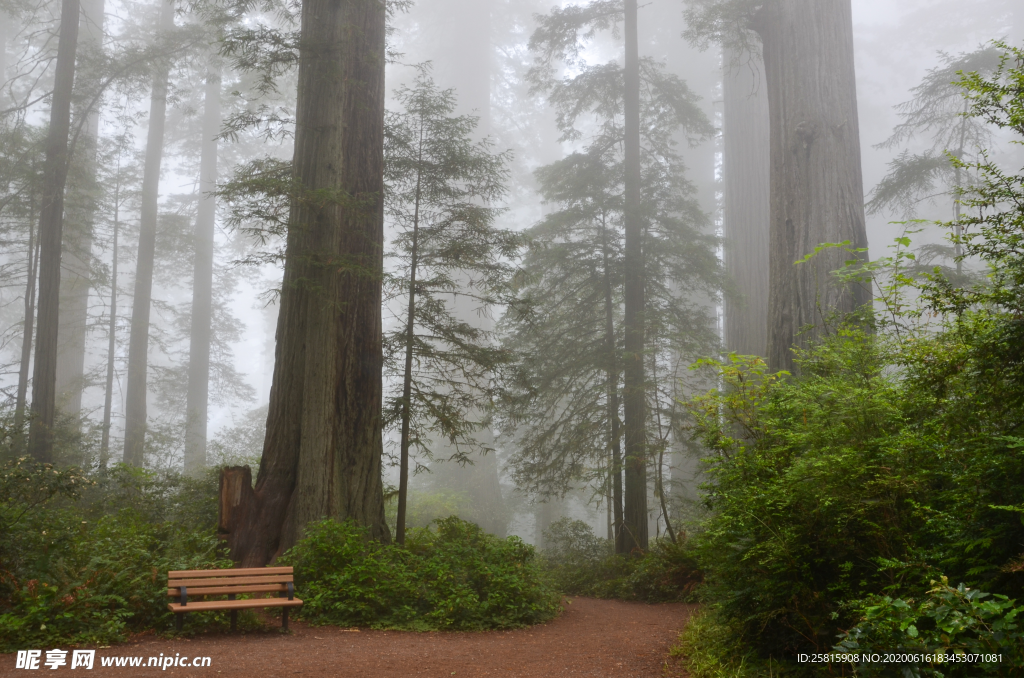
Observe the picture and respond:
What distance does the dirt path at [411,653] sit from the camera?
17.8ft

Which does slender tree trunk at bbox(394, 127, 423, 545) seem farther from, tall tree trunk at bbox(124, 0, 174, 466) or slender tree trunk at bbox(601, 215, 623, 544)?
tall tree trunk at bbox(124, 0, 174, 466)

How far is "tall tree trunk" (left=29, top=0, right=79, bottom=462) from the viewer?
503 inches

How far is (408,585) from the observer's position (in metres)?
7.80

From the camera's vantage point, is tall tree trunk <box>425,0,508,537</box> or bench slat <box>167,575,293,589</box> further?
tall tree trunk <box>425,0,508,537</box>

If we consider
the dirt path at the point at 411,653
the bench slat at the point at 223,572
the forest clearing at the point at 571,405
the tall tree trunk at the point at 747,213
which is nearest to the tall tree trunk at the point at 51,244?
the forest clearing at the point at 571,405

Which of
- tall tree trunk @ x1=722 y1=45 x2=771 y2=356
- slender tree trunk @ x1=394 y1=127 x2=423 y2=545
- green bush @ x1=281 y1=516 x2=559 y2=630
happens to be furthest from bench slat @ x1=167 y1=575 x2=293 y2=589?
tall tree trunk @ x1=722 y1=45 x2=771 y2=356

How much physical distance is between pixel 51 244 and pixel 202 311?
504 inches

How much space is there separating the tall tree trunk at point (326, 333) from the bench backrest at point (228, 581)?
152cm

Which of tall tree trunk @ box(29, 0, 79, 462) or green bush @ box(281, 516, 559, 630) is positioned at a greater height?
tall tree trunk @ box(29, 0, 79, 462)

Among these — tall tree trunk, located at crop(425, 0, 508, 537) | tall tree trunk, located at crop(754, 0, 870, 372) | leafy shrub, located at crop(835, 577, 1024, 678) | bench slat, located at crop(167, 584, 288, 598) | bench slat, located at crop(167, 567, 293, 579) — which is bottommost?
bench slat, located at crop(167, 584, 288, 598)

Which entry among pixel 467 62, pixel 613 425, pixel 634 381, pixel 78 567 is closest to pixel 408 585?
pixel 78 567

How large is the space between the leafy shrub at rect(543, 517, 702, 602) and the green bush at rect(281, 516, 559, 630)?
76.5 inches

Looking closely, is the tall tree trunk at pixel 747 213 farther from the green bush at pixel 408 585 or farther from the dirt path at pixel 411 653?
the dirt path at pixel 411 653

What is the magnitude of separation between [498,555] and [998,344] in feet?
22.1
